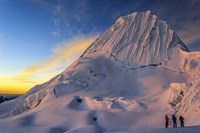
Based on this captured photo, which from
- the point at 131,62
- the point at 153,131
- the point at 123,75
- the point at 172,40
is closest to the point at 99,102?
the point at 123,75

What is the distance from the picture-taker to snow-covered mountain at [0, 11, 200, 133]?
29203 millimetres

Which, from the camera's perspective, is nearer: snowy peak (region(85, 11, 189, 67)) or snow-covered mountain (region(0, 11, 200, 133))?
snow-covered mountain (region(0, 11, 200, 133))

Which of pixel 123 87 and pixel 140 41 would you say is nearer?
pixel 123 87

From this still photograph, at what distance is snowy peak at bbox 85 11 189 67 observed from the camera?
45.2 metres

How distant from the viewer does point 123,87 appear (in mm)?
40562

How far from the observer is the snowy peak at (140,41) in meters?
→ 45.2

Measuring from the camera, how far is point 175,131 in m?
18.1

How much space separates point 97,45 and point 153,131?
1324 inches

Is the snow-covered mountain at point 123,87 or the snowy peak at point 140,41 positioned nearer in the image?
the snow-covered mountain at point 123,87

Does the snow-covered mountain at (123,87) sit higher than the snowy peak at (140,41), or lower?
lower

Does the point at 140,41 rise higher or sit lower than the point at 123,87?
higher

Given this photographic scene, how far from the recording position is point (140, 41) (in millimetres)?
47719

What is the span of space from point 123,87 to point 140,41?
10.7m

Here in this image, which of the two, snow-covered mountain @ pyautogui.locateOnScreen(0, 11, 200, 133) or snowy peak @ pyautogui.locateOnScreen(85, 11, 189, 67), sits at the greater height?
snowy peak @ pyautogui.locateOnScreen(85, 11, 189, 67)
